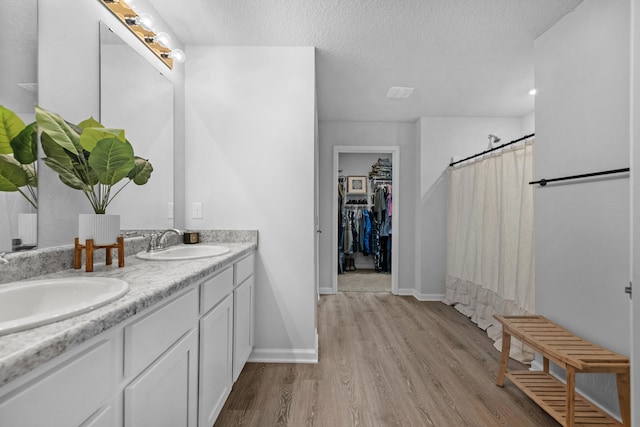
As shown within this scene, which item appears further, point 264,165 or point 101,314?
point 264,165

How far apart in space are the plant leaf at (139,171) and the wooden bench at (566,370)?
224 centimetres

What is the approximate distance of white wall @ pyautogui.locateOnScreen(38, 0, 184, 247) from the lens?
1.18 meters

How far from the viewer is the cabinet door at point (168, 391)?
2.76 feet

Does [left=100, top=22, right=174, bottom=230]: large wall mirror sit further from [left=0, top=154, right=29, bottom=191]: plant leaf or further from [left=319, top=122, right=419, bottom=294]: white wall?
[left=319, top=122, right=419, bottom=294]: white wall

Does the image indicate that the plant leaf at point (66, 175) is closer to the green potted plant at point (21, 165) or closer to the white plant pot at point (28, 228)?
the green potted plant at point (21, 165)

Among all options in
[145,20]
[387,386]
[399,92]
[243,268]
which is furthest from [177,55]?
[387,386]

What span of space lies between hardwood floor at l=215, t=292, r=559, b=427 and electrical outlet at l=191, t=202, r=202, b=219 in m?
1.17

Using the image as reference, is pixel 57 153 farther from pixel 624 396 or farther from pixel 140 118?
pixel 624 396

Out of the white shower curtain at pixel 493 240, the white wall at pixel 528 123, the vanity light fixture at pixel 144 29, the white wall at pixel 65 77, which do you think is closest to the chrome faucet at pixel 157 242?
the white wall at pixel 65 77

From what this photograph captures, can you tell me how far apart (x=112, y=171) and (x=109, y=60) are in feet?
2.53

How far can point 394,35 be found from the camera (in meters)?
2.15

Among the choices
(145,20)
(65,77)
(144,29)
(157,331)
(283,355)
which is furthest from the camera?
(283,355)

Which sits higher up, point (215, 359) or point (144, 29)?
point (144, 29)

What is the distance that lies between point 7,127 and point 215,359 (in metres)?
1.21
